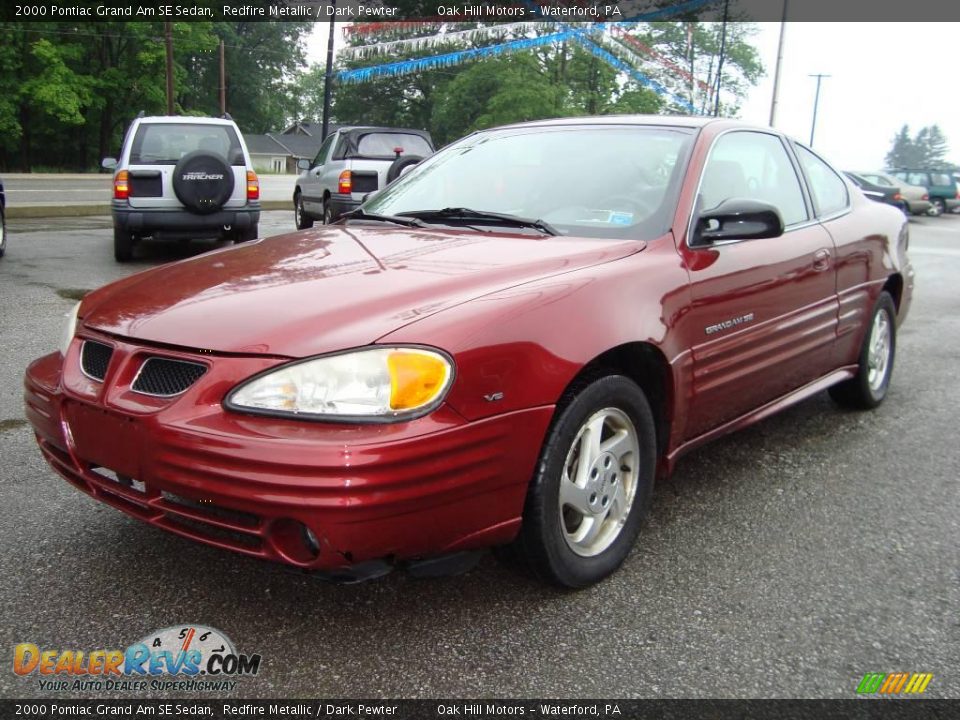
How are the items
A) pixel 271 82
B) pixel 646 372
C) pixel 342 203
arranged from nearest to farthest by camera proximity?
pixel 646 372 → pixel 342 203 → pixel 271 82

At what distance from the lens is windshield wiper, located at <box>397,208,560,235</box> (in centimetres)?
309

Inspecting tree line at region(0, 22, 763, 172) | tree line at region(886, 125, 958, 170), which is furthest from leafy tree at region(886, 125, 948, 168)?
tree line at region(0, 22, 763, 172)

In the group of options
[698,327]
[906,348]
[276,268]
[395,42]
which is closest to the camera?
[276,268]

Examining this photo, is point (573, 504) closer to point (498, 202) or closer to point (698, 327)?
point (698, 327)

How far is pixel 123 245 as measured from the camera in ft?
31.7

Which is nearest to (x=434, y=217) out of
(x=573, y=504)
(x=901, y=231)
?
(x=573, y=504)

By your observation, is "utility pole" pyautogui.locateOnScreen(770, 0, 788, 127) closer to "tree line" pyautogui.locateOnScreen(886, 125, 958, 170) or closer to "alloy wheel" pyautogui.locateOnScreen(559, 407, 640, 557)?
"alloy wheel" pyautogui.locateOnScreen(559, 407, 640, 557)

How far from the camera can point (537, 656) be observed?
2256 mm

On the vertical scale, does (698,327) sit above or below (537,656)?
above

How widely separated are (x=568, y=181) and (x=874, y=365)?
233 cm

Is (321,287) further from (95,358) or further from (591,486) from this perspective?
(591,486)

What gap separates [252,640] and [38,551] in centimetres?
96

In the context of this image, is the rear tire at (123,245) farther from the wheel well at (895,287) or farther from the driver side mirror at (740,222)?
the driver side mirror at (740,222)

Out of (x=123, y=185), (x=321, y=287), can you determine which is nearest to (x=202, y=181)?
(x=123, y=185)
